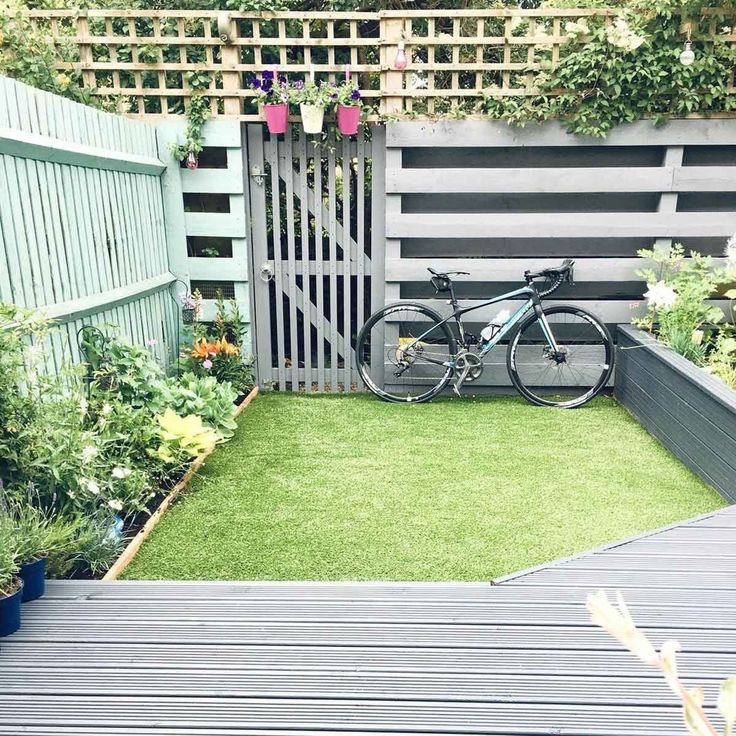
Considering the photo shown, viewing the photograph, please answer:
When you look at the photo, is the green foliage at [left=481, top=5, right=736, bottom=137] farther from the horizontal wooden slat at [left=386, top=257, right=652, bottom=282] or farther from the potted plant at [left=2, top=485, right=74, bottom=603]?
the potted plant at [left=2, top=485, right=74, bottom=603]

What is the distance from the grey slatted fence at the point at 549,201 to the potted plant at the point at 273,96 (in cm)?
74

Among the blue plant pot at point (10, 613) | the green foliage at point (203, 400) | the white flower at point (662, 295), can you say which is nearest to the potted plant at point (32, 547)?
the blue plant pot at point (10, 613)

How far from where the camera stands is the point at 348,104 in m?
4.27

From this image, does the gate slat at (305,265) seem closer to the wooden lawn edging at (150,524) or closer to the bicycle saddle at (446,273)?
the bicycle saddle at (446,273)

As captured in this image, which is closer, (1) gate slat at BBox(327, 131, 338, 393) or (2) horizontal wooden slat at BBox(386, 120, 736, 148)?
(2) horizontal wooden slat at BBox(386, 120, 736, 148)

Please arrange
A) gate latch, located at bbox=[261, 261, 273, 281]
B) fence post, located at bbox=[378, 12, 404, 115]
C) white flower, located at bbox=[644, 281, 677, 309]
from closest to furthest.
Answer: white flower, located at bbox=[644, 281, 677, 309], fence post, located at bbox=[378, 12, 404, 115], gate latch, located at bbox=[261, 261, 273, 281]

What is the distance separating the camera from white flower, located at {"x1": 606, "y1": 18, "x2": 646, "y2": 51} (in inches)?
157

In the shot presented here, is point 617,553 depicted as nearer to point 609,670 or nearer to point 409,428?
point 609,670

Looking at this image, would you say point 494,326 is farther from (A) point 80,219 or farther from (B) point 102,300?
(A) point 80,219

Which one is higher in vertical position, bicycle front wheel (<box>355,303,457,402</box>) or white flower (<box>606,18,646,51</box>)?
white flower (<box>606,18,646,51</box>)

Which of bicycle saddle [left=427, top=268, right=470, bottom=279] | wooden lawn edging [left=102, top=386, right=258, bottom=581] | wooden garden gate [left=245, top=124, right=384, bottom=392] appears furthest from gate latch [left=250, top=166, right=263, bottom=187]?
wooden lawn edging [left=102, top=386, right=258, bottom=581]

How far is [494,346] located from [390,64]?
81.3 inches

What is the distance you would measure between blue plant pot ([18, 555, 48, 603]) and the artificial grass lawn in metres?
0.55

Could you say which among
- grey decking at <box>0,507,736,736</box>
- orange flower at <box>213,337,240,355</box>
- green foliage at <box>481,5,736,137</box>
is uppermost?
green foliage at <box>481,5,736,137</box>
